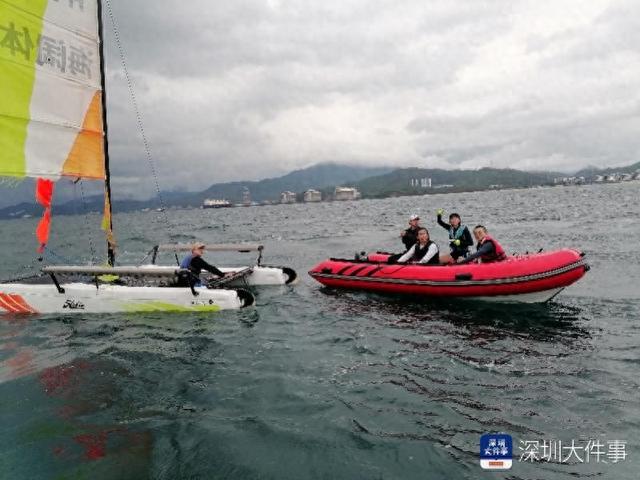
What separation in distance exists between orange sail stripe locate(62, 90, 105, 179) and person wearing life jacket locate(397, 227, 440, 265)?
10041 mm

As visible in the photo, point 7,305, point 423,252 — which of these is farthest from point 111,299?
point 423,252

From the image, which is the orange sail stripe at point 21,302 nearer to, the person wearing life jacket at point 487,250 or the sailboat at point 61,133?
the sailboat at point 61,133

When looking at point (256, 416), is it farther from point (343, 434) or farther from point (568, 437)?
point (568, 437)

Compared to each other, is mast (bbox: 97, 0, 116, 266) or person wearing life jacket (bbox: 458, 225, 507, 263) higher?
mast (bbox: 97, 0, 116, 266)

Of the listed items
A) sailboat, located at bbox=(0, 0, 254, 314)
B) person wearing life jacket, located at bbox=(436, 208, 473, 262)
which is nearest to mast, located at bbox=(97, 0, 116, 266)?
sailboat, located at bbox=(0, 0, 254, 314)

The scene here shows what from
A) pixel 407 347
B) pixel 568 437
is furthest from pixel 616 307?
pixel 568 437

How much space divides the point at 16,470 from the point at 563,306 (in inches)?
472

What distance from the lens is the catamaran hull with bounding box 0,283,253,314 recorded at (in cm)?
1152

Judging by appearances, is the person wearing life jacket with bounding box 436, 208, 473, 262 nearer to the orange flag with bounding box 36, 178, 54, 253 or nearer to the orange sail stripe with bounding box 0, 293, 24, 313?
the orange flag with bounding box 36, 178, 54, 253

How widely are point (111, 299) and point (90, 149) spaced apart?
197 inches

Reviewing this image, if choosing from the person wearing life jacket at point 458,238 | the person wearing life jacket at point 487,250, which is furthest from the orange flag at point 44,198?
the person wearing life jacket at point 487,250

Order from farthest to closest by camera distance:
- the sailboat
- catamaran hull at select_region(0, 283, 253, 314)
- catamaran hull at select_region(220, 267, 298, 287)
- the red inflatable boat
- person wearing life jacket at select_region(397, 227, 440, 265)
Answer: catamaran hull at select_region(220, 267, 298, 287) → person wearing life jacket at select_region(397, 227, 440, 265) → catamaran hull at select_region(0, 283, 253, 314) → the sailboat → the red inflatable boat

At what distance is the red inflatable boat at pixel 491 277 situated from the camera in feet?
35.3

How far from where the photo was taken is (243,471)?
195 inches
